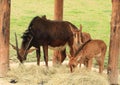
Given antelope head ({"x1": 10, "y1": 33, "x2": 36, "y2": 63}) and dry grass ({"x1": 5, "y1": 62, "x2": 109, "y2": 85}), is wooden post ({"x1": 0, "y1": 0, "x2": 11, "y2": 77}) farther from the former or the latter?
antelope head ({"x1": 10, "y1": 33, "x2": 36, "y2": 63})

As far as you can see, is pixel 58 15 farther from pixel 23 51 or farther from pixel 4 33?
pixel 4 33

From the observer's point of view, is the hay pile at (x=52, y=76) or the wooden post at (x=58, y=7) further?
the wooden post at (x=58, y=7)

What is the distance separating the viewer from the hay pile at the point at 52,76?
8.95 metres

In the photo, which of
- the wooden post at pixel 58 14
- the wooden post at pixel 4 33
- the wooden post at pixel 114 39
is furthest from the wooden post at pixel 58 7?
the wooden post at pixel 114 39

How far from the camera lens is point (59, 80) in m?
9.05

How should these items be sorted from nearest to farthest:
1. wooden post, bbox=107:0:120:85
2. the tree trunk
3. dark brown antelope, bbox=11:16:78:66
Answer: wooden post, bbox=107:0:120:85, dark brown antelope, bbox=11:16:78:66, the tree trunk

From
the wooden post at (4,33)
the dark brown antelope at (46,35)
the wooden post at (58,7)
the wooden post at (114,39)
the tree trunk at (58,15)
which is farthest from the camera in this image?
the wooden post at (58,7)

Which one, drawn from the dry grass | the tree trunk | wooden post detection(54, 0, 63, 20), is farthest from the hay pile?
wooden post detection(54, 0, 63, 20)

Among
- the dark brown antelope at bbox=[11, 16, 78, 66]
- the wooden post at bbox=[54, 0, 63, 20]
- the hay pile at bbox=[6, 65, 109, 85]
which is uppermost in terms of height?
the wooden post at bbox=[54, 0, 63, 20]

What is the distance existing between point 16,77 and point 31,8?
15763 mm

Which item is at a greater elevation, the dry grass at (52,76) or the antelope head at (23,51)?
the antelope head at (23,51)

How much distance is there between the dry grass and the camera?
29.4 feet

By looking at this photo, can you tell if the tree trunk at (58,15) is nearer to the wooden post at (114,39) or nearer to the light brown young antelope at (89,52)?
the light brown young antelope at (89,52)

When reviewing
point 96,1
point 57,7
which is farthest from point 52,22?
point 96,1
